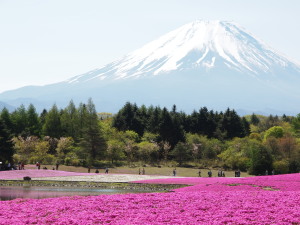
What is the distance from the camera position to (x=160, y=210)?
82.6 ft

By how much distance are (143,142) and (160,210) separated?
7804 cm

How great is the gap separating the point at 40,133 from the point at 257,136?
183 ft

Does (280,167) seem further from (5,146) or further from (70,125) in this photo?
(70,125)

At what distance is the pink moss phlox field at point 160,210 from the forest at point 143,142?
49.4 metres

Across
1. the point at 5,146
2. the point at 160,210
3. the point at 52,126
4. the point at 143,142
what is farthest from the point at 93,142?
the point at 160,210

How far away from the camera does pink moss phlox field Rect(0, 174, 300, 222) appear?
73.3 feet

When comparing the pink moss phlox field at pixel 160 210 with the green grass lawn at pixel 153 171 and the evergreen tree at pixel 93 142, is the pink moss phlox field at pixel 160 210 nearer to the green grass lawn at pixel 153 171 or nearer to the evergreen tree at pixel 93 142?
the green grass lawn at pixel 153 171

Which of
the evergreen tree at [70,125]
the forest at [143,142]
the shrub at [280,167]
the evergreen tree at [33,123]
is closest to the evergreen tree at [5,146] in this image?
the forest at [143,142]

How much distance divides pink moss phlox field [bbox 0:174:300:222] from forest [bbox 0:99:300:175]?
49.4 meters

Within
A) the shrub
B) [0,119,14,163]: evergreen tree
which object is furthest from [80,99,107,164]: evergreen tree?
the shrub

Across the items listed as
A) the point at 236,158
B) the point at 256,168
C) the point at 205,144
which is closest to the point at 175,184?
the point at 256,168

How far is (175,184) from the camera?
51.3 m

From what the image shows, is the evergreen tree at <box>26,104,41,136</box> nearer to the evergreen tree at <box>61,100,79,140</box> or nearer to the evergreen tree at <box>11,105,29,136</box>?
the evergreen tree at <box>11,105,29,136</box>

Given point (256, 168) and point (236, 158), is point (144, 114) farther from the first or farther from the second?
point (256, 168)
